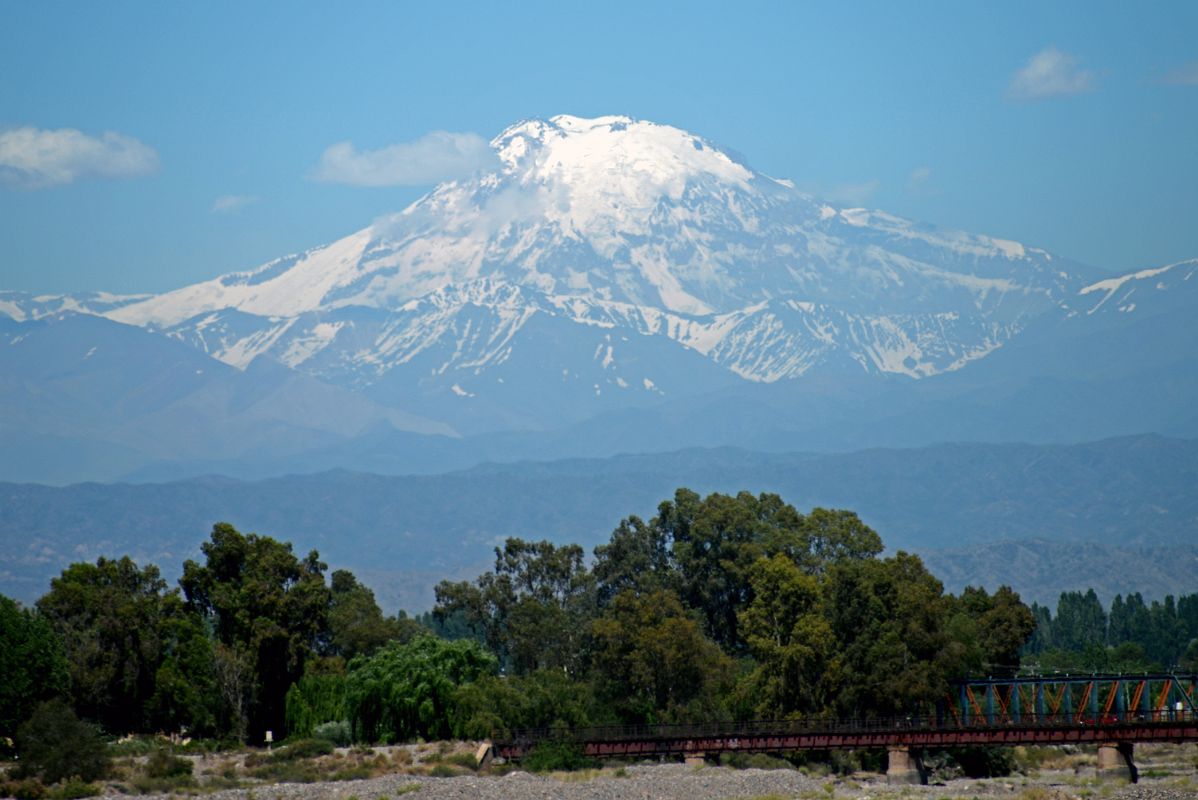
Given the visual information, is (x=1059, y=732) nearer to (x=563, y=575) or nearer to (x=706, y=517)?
(x=706, y=517)

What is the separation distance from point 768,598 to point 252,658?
31107 millimetres

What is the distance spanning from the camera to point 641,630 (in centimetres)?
10769

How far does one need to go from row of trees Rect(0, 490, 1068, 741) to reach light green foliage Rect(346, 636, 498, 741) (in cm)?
12

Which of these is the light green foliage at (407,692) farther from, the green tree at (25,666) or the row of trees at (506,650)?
the green tree at (25,666)

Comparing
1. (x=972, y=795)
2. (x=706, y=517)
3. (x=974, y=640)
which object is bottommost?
(x=972, y=795)

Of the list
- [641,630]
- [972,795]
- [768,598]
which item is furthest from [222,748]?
[972,795]

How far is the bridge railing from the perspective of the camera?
94312 millimetres

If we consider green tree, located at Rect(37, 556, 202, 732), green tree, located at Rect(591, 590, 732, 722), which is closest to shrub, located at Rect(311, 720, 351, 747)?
green tree, located at Rect(37, 556, 202, 732)

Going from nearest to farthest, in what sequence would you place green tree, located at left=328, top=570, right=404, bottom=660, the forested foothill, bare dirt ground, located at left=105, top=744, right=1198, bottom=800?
bare dirt ground, located at left=105, top=744, right=1198, bottom=800 < the forested foothill < green tree, located at left=328, top=570, right=404, bottom=660

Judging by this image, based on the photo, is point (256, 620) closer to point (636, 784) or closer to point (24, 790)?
point (24, 790)

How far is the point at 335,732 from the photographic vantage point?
4158 inches

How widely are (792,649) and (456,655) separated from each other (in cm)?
1977

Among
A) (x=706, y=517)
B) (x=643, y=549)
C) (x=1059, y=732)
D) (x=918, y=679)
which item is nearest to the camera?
(x=1059, y=732)

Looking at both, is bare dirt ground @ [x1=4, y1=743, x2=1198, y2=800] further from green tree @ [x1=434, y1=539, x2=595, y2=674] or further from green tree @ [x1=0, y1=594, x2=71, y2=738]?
green tree @ [x1=434, y1=539, x2=595, y2=674]
